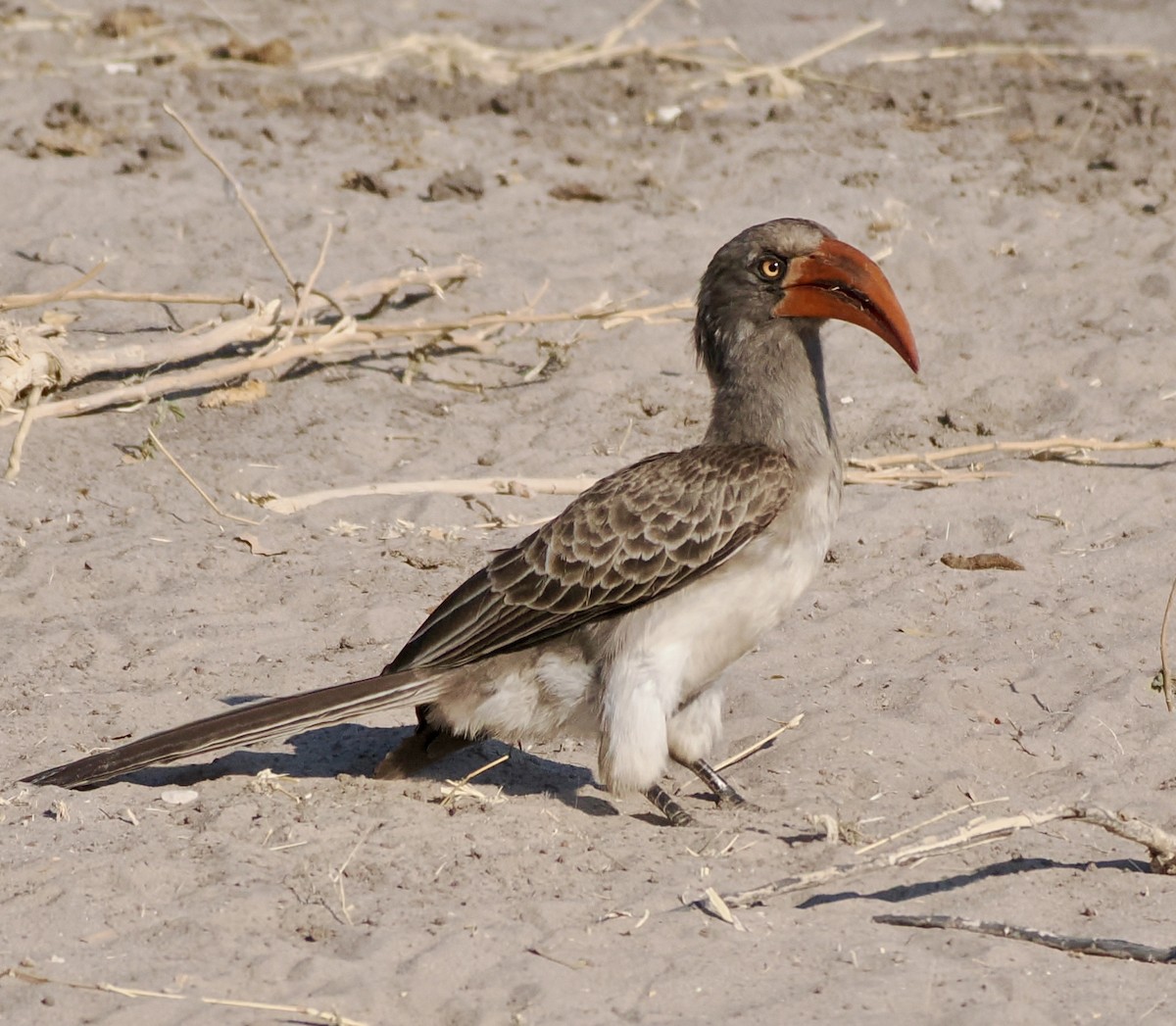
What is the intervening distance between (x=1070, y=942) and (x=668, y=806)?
146 cm

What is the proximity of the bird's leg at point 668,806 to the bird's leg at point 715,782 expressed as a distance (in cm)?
11

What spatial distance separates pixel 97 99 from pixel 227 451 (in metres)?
4.25

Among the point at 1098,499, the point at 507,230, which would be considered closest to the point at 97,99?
the point at 507,230

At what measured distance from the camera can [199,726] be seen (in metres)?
4.74

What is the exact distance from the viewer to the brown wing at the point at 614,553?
4895 millimetres

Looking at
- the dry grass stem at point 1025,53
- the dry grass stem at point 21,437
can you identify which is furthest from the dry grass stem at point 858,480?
the dry grass stem at point 1025,53

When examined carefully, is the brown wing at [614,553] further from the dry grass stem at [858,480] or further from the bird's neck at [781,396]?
the dry grass stem at [858,480]

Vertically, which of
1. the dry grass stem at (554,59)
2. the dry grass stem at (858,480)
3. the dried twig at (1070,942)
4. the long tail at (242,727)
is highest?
the dry grass stem at (554,59)

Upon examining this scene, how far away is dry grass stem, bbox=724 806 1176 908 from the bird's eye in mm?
1806

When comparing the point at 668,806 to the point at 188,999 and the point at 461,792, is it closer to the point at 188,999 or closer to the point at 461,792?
the point at 461,792

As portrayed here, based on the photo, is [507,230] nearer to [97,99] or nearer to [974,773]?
[97,99]

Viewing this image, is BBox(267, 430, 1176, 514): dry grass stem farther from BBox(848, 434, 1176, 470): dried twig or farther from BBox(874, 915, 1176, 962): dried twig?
BBox(874, 915, 1176, 962): dried twig

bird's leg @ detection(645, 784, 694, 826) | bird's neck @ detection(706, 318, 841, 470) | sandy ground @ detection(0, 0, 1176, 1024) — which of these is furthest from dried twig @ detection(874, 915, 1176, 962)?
bird's neck @ detection(706, 318, 841, 470)

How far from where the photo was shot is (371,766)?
5.32 metres
